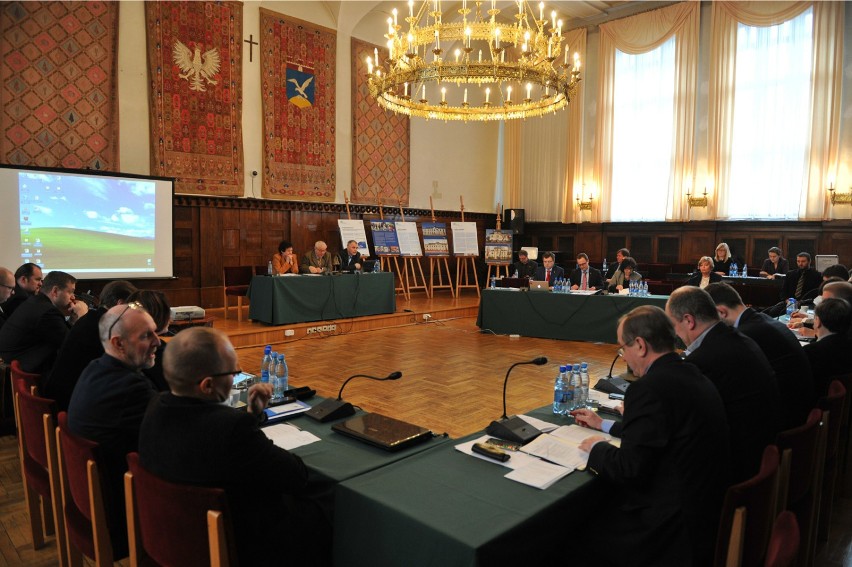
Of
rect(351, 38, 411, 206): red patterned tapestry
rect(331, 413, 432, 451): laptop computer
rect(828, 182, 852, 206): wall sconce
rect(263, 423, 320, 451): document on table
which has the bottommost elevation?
rect(263, 423, 320, 451): document on table

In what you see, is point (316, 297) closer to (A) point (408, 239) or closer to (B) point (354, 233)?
(B) point (354, 233)

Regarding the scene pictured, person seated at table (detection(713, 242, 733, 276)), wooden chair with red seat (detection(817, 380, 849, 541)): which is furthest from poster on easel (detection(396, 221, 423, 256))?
wooden chair with red seat (detection(817, 380, 849, 541))

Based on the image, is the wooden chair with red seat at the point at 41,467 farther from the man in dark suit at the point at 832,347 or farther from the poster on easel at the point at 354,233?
the poster on easel at the point at 354,233

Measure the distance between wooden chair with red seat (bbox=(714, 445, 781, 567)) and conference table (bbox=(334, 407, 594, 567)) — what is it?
397mm

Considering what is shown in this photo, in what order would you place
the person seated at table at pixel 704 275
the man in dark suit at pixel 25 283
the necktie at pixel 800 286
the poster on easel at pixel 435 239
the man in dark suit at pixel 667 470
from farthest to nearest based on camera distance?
the poster on easel at pixel 435 239, the person seated at table at pixel 704 275, the necktie at pixel 800 286, the man in dark suit at pixel 25 283, the man in dark suit at pixel 667 470

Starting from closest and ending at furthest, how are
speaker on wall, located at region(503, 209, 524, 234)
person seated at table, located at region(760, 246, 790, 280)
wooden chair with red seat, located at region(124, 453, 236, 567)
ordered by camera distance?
wooden chair with red seat, located at region(124, 453, 236, 567) → person seated at table, located at region(760, 246, 790, 280) → speaker on wall, located at region(503, 209, 524, 234)

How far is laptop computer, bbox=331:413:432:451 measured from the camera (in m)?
1.97

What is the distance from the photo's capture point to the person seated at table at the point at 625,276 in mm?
7660

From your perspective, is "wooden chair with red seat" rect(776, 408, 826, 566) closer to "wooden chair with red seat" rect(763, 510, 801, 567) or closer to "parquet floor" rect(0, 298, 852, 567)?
"parquet floor" rect(0, 298, 852, 567)

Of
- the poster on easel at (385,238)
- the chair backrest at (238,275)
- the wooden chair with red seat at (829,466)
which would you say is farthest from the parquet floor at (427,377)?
the poster on easel at (385,238)

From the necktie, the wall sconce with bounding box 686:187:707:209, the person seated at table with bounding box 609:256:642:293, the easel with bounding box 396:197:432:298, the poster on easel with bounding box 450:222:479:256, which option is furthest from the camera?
the poster on easel with bounding box 450:222:479:256

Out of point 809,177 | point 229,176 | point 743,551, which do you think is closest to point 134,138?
point 229,176

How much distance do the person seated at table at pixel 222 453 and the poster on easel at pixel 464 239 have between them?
411 inches

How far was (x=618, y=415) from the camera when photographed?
2391 mm
